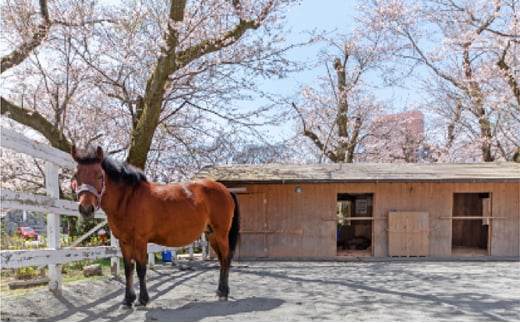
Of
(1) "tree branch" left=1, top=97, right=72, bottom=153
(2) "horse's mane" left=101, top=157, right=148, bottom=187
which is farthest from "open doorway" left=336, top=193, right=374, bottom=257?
(2) "horse's mane" left=101, top=157, right=148, bottom=187

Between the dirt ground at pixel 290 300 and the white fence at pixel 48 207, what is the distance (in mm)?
372

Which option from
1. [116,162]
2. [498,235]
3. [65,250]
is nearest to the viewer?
[116,162]

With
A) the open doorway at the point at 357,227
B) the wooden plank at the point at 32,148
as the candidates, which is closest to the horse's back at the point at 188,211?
the wooden plank at the point at 32,148

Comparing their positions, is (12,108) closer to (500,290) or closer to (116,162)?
(116,162)

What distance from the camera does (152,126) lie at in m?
8.45

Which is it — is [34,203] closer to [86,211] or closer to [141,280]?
[86,211]

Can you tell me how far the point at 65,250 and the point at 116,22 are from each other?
7.22 meters

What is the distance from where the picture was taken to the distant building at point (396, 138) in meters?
20.5

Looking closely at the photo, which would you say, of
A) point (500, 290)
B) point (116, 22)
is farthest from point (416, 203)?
point (116, 22)

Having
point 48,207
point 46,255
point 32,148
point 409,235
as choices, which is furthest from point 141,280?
point 409,235

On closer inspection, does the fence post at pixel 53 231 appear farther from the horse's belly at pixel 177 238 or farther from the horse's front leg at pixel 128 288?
the horse's belly at pixel 177 238

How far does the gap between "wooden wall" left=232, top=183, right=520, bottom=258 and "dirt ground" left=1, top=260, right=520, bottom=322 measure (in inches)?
191

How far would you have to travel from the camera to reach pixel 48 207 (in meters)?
4.05

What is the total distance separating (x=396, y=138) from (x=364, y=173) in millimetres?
10237
